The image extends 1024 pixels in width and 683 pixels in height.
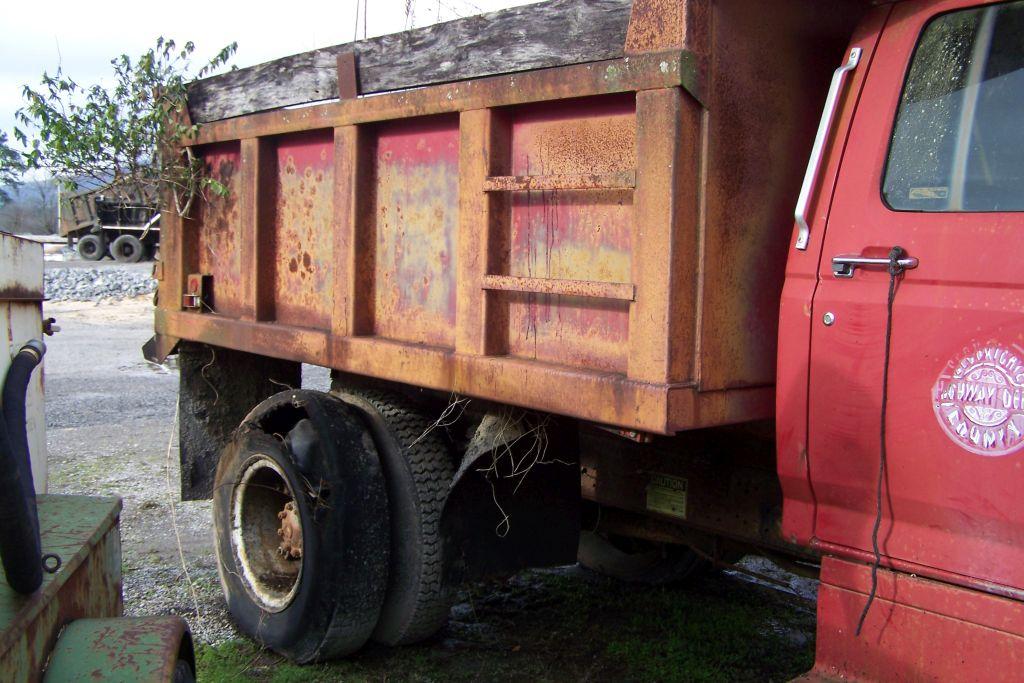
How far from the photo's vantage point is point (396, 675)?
146 inches

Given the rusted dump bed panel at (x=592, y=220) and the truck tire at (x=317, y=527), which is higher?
the rusted dump bed panel at (x=592, y=220)

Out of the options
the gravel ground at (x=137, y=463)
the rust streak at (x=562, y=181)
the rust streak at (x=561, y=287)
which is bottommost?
the gravel ground at (x=137, y=463)

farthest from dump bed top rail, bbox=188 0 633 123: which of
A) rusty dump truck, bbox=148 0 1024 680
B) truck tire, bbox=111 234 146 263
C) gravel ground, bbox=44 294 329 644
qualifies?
truck tire, bbox=111 234 146 263

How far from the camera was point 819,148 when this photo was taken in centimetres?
249

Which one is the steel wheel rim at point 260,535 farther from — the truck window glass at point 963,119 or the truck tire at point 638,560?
the truck window glass at point 963,119

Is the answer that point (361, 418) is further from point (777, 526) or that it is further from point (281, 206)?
point (777, 526)

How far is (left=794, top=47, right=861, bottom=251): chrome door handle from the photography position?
2.49 m

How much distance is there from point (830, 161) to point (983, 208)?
43 centimetres

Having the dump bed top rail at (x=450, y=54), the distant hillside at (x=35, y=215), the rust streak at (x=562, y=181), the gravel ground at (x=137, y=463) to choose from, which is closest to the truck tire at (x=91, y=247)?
the distant hillside at (x=35, y=215)

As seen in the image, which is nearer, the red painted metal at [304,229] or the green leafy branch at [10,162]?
the red painted metal at [304,229]

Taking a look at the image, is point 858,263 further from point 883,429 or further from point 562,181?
point 562,181

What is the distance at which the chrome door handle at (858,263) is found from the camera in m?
2.27

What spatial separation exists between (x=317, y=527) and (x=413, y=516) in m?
0.34

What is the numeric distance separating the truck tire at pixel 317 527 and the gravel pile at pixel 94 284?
15511 millimetres
